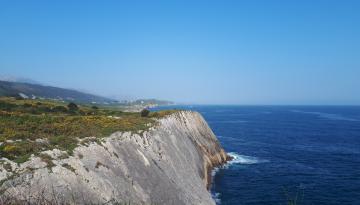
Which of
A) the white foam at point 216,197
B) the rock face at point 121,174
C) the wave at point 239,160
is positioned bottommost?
the white foam at point 216,197

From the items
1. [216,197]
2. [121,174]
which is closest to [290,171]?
[216,197]

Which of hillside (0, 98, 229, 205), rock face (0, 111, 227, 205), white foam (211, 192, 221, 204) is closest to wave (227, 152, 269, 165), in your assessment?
rock face (0, 111, 227, 205)

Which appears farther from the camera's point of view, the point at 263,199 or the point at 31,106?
the point at 31,106

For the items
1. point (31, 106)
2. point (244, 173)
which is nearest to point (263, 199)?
point (244, 173)

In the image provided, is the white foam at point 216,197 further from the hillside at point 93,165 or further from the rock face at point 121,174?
the rock face at point 121,174

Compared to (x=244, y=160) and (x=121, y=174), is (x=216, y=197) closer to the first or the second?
(x=121, y=174)

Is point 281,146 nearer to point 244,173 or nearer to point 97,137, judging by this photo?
point 244,173

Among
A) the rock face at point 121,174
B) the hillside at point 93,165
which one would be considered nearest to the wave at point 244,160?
the rock face at point 121,174

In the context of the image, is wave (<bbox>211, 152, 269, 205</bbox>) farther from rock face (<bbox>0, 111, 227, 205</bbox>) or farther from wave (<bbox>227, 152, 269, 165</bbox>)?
rock face (<bbox>0, 111, 227, 205</bbox>)

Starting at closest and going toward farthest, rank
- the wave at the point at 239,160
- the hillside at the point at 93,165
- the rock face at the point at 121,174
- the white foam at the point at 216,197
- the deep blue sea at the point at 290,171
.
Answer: the hillside at the point at 93,165, the rock face at the point at 121,174, the white foam at the point at 216,197, the deep blue sea at the point at 290,171, the wave at the point at 239,160
